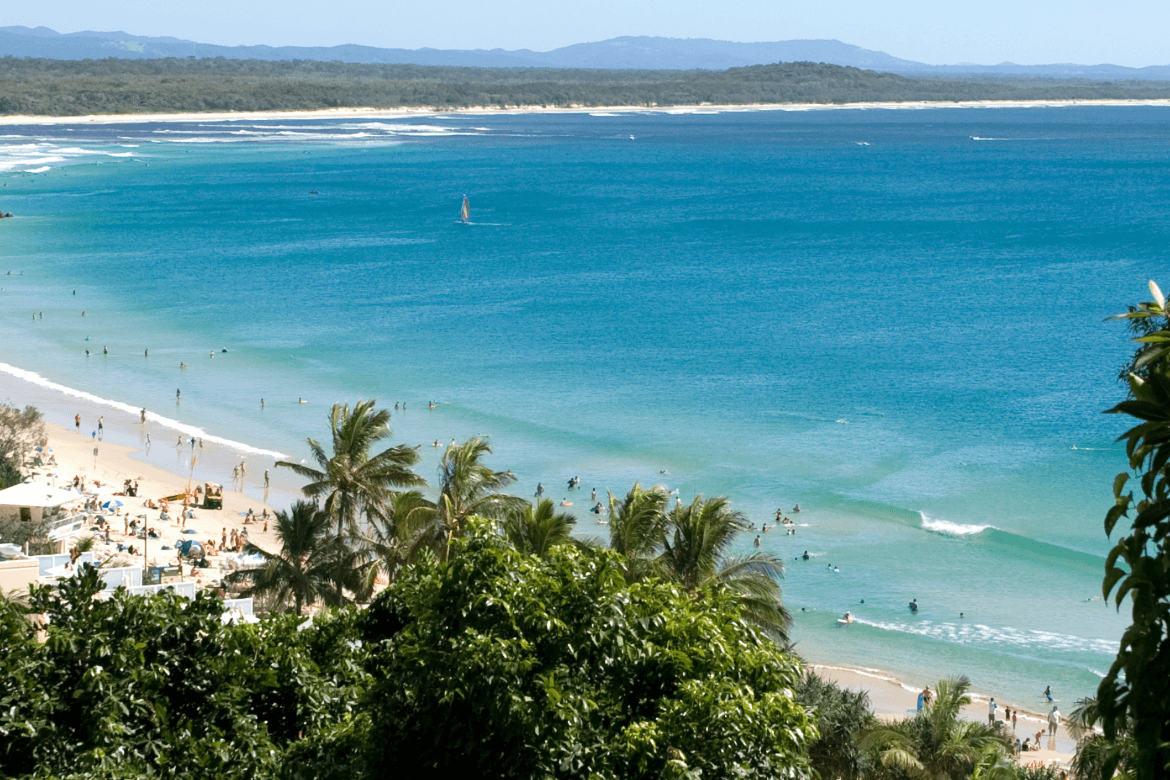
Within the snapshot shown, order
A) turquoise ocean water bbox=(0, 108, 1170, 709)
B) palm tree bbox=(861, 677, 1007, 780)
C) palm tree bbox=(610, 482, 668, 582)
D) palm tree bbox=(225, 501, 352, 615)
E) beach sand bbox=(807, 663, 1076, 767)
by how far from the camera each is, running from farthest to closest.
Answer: turquoise ocean water bbox=(0, 108, 1170, 709) → beach sand bbox=(807, 663, 1076, 767) → palm tree bbox=(225, 501, 352, 615) → palm tree bbox=(610, 482, 668, 582) → palm tree bbox=(861, 677, 1007, 780)

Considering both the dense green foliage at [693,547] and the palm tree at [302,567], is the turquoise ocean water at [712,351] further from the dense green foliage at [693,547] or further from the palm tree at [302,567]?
the palm tree at [302,567]

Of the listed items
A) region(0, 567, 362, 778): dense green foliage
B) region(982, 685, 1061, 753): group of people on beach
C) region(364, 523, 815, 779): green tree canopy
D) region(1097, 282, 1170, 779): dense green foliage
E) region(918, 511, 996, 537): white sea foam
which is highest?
region(1097, 282, 1170, 779): dense green foliage

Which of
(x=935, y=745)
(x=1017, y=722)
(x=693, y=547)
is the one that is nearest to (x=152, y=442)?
(x=693, y=547)

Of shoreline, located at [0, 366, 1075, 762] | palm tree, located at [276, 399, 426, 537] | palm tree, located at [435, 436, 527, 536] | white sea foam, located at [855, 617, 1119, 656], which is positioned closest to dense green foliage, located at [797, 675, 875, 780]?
shoreline, located at [0, 366, 1075, 762]

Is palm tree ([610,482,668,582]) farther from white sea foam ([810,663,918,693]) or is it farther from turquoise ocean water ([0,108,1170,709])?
turquoise ocean water ([0,108,1170,709])

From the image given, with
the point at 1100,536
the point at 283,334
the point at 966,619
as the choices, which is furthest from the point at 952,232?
the point at 966,619

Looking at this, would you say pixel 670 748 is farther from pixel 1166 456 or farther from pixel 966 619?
pixel 966 619
